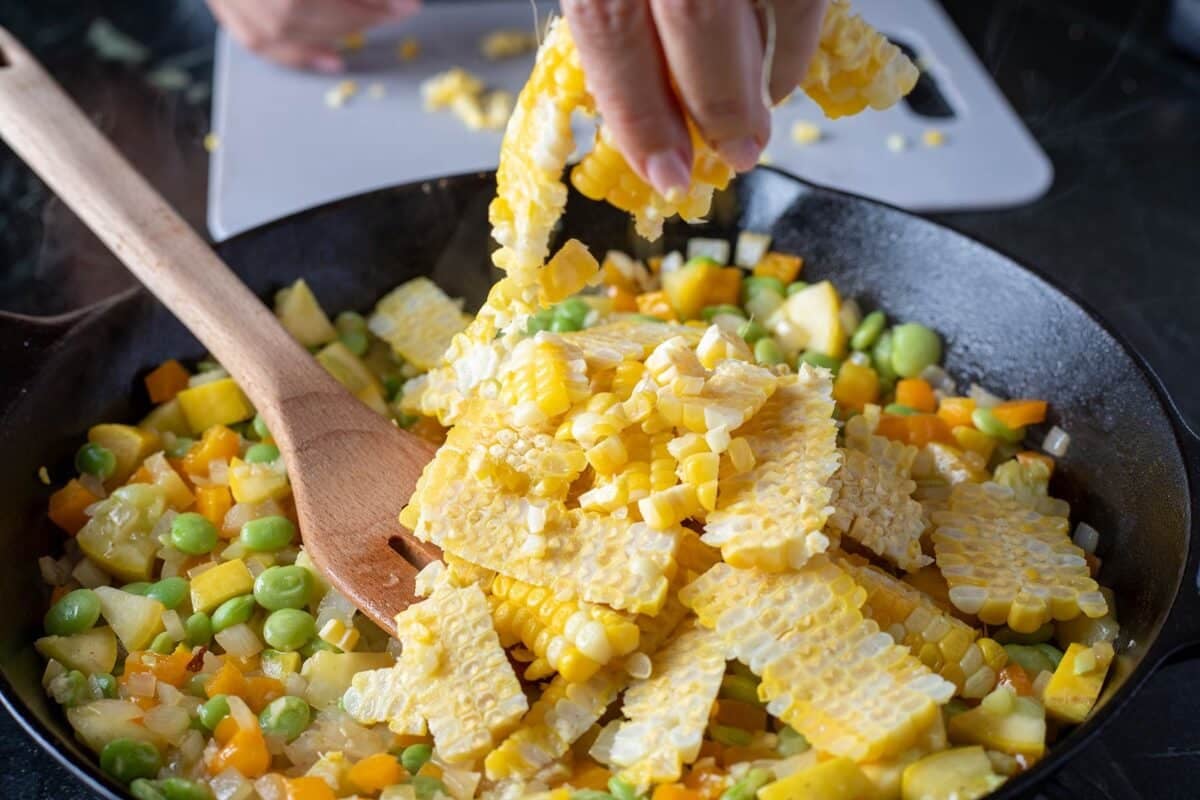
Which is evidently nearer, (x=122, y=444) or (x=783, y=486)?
(x=783, y=486)

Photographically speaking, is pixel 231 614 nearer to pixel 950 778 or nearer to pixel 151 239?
pixel 151 239

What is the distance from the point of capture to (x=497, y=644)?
78.0 inches

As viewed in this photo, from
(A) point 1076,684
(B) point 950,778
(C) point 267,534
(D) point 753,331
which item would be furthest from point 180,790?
(D) point 753,331

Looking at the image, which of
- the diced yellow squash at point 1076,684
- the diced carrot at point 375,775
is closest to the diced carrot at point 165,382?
the diced carrot at point 375,775

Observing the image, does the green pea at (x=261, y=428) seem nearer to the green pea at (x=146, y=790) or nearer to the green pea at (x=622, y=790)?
the green pea at (x=146, y=790)

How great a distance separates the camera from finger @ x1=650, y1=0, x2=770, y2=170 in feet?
5.14

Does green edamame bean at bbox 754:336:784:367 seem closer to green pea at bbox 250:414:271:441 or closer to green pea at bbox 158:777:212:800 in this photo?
green pea at bbox 250:414:271:441

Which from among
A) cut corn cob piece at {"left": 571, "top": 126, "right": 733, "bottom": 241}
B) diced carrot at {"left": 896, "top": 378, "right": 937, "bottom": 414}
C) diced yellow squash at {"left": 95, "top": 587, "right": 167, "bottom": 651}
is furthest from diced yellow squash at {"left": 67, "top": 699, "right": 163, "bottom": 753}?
diced carrot at {"left": 896, "top": 378, "right": 937, "bottom": 414}

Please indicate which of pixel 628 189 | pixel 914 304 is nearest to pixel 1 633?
pixel 628 189

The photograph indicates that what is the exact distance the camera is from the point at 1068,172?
12.4 feet

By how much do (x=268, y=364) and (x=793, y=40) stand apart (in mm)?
1253

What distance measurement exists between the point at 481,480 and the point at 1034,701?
97 centimetres

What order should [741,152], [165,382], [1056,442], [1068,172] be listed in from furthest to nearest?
[1068,172]
[165,382]
[1056,442]
[741,152]

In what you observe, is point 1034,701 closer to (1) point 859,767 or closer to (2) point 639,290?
(1) point 859,767
